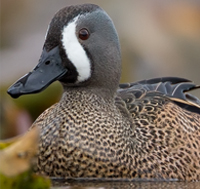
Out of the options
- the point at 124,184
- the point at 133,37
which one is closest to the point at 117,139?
the point at 124,184

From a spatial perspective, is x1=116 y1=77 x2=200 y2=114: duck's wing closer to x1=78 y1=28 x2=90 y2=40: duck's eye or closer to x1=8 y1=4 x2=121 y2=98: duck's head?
x1=8 y1=4 x2=121 y2=98: duck's head

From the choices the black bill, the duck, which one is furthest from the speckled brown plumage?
the black bill

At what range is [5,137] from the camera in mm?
7785

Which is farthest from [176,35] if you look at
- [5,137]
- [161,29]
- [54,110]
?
[54,110]

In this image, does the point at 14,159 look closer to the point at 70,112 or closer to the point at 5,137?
the point at 70,112

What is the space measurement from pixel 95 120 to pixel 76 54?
49 cm

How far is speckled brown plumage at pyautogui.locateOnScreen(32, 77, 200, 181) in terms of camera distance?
17.1 ft

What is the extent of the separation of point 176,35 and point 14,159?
771 centimetres

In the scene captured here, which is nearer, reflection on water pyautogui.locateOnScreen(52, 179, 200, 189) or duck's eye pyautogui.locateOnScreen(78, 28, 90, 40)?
reflection on water pyautogui.locateOnScreen(52, 179, 200, 189)

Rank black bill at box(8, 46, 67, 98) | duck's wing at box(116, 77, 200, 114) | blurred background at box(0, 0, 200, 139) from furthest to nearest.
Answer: blurred background at box(0, 0, 200, 139) → duck's wing at box(116, 77, 200, 114) → black bill at box(8, 46, 67, 98)

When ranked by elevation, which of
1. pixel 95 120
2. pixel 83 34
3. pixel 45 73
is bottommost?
pixel 95 120

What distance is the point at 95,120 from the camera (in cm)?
539

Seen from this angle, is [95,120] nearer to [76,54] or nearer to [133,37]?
[76,54]

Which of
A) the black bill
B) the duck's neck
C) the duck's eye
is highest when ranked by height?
the duck's eye
